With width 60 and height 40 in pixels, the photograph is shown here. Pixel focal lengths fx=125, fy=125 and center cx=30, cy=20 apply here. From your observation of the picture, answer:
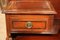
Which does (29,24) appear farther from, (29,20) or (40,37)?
(40,37)

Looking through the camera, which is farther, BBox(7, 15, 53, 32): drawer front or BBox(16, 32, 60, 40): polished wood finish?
BBox(16, 32, 60, 40): polished wood finish

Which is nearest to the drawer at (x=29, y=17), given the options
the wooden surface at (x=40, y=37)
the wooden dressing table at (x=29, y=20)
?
the wooden dressing table at (x=29, y=20)

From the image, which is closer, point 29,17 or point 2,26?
point 29,17

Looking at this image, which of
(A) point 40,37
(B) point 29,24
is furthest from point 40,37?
(B) point 29,24

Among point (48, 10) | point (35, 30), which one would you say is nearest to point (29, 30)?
point (35, 30)

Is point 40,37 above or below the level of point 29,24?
below

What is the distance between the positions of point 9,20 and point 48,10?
0.23 m

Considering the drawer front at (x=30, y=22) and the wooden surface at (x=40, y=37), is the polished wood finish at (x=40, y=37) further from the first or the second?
the drawer front at (x=30, y=22)

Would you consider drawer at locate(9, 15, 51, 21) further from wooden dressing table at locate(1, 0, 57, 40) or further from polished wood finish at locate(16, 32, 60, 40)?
polished wood finish at locate(16, 32, 60, 40)

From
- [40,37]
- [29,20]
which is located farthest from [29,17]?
[40,37]

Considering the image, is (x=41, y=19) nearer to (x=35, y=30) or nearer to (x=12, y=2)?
(x=35, y=30)

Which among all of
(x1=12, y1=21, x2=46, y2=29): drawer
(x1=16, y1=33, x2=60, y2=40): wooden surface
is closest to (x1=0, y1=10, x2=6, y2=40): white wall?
(x1=16, y1=33, x2=60, y2=40): wooden surface

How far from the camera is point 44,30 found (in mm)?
739

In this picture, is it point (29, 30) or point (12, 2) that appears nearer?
point (29, 30)
